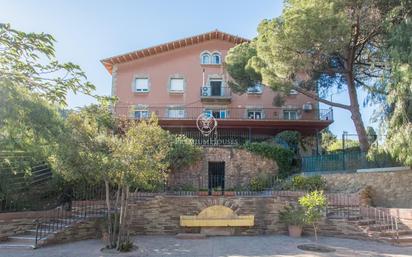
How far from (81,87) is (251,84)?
1670cm

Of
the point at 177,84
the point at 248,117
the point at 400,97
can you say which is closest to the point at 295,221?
the point at 400,97

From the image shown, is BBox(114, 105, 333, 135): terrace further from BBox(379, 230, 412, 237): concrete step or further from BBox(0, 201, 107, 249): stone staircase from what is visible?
BBox(379, 230, 412, 237): concrete step

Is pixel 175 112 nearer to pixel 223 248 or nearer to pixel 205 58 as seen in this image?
pixel 205 58

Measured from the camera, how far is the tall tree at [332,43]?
14469mm

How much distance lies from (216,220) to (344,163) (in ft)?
24.3

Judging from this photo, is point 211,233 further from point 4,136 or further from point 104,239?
point 4,136

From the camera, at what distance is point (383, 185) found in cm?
1338

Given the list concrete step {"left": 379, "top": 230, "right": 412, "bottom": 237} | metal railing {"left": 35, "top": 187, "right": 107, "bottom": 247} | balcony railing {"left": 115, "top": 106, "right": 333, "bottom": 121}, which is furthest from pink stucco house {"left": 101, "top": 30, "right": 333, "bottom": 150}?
concrete step {"left": 379, "top": 230, "right": 412, "bottom": 237}

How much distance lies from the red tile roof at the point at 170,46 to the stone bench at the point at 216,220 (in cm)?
A: 1751

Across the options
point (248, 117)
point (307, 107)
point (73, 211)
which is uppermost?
point (307, 107)

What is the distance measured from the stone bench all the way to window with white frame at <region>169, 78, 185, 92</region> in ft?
51.9

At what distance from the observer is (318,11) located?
14547mm

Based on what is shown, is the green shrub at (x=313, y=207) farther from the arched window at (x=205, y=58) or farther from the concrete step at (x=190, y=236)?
the arched window at (x=205, y=58)

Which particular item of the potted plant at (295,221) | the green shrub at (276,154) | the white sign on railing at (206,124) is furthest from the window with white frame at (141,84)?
the potted plant at (295,221)
